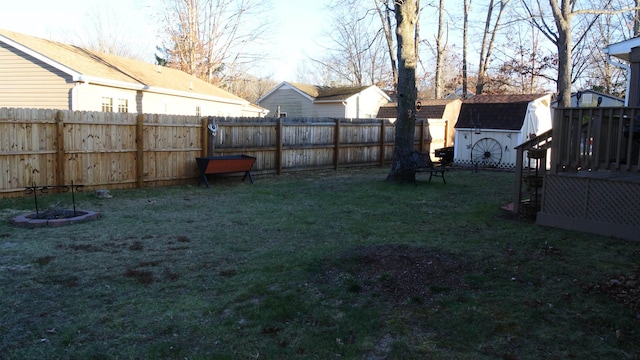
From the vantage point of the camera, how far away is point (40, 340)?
12.1ft

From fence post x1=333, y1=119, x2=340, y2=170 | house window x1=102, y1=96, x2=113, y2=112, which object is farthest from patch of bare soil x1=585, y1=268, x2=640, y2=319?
house window x1=102, y1=96, x2=113, y2=112

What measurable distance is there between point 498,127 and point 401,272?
1461 cm

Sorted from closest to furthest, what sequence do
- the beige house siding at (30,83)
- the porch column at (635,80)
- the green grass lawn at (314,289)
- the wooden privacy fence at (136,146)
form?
the green grass lawn at (314,289) < the porch column at (635,80) < the wooden privacy fence at (136,146) < the beige house siding at (30,83)

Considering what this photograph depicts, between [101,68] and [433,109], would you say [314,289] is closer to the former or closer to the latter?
[101,68]

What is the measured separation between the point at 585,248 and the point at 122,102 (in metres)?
16.0

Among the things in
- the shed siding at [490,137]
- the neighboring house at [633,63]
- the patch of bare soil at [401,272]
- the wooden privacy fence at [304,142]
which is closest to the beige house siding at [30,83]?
the wooden privacy fence at [304,142]

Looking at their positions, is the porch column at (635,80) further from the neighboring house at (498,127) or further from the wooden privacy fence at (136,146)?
the wooden privacy fence at (136,146)

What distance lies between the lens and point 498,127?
A: 1825 centimetres

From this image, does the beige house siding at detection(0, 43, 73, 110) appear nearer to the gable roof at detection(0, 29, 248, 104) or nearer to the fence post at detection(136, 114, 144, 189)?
the gable roof at detection(0, 29, 248, 104)

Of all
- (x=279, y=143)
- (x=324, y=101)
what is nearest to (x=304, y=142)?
(x=279, y=143)

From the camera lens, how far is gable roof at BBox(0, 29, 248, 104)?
632 inches

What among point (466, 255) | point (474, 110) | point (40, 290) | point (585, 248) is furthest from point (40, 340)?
point (474, 110)

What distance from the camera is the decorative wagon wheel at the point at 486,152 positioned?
18.5m

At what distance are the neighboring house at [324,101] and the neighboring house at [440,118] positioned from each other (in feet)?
15.9
